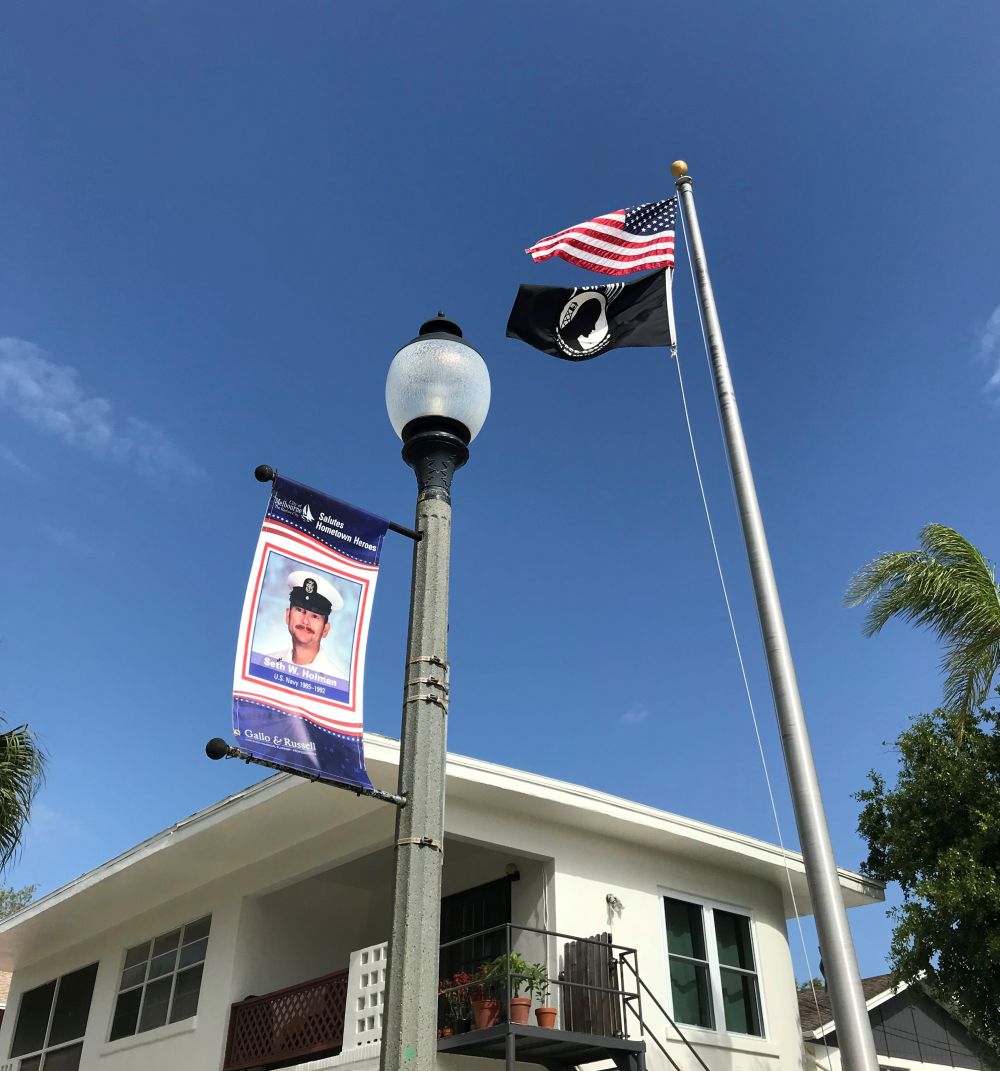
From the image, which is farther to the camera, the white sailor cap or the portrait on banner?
the white sailor cap

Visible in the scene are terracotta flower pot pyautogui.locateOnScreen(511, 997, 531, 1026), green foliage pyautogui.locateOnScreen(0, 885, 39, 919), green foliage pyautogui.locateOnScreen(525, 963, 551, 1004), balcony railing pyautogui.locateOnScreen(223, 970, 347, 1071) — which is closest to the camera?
terracotta flower pot pyautogui.locateOnScreen(511, 997, 531, 1026)

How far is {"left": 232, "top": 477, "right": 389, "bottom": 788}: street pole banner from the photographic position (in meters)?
4.47

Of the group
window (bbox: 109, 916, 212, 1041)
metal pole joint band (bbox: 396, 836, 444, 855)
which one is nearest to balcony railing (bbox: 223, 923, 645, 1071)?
window (bbox: 109, 916, 212, 1041)

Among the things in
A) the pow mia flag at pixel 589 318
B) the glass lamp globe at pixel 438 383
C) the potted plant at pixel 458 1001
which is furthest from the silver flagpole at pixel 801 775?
the potted plant at pixel 458 1001

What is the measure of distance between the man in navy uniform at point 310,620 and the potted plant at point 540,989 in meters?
7.06

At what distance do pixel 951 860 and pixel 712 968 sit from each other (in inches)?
134

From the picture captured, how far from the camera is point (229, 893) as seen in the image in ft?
48.2

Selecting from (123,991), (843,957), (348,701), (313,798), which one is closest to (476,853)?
(313,798)

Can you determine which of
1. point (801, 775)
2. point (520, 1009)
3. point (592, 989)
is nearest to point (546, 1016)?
point (520, 1009)

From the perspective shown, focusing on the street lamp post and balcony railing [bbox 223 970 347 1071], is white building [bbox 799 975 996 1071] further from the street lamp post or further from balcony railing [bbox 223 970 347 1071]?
the street lamp post

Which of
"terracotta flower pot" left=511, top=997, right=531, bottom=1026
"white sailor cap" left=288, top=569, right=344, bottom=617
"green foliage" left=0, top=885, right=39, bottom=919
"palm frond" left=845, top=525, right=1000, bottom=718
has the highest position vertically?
"green foliage" left=0, top=885, right=39, bottom=919

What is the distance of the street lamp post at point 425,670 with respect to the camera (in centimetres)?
381

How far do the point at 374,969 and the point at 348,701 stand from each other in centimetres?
788

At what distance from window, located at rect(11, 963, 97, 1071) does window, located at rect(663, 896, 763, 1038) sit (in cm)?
965
